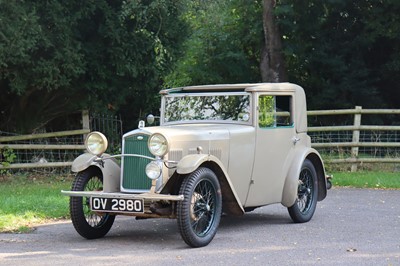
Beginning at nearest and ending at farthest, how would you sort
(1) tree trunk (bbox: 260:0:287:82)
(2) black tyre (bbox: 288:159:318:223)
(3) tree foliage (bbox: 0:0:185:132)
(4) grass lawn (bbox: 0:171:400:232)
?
(4) grass lawn (bbox: 0:171:400:232) → (2) black tyre (bbox: 288:159:318:223) → (3) tree foliage (bbox: 0:0:185:132) → (1) tree trunk (bbox: 260:0:287:82)

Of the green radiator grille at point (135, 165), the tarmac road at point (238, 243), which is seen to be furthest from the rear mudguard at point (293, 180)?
the green radiator grille at point (135, 165)

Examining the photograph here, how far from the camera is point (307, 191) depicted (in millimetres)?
9992

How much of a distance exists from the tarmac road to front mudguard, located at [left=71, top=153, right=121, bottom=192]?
0.65 meters

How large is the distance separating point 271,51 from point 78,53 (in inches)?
342

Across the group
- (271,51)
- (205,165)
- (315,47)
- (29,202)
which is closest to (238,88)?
(205,165)

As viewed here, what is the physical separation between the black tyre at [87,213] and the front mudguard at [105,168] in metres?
0.12

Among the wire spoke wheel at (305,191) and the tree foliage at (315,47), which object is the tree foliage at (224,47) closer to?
the tree foliage at (315,47)

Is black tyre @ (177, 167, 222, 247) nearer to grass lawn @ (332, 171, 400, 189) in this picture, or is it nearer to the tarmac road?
the tarmac road

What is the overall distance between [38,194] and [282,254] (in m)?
6.18

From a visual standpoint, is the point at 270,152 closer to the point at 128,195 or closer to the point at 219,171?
the point at 219,171

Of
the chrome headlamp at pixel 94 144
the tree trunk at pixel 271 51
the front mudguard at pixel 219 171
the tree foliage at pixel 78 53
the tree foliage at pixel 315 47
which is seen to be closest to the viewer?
the front mudguard at pixel 219 171

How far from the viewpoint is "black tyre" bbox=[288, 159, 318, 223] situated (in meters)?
9.83

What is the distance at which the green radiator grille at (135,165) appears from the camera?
26.8ft

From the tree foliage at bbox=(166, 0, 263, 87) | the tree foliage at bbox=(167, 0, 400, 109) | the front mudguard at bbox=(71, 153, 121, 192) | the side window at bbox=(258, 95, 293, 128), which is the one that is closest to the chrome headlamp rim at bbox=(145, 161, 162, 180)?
the front mudguard at bbox=(71, 153, 121, 192)
